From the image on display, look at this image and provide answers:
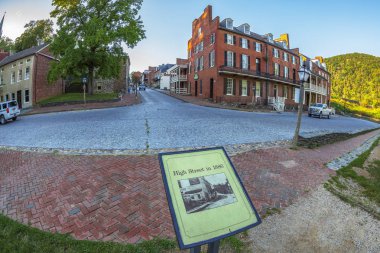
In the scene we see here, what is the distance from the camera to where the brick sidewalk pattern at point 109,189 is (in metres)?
3.72

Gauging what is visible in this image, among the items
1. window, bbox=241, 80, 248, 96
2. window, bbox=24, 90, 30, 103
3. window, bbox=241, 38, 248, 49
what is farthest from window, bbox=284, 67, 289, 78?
window, bbox=24, 90, 30, 103

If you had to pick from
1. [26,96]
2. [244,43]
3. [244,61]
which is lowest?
[26,96]

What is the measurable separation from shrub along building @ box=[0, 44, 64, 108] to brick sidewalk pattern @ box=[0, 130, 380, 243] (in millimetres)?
26380

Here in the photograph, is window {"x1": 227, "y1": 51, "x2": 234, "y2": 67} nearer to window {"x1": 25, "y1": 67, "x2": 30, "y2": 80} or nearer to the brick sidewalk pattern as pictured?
the brick sidewalk pattern

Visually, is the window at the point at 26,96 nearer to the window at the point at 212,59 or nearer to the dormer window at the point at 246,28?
the window at the point at 212,59

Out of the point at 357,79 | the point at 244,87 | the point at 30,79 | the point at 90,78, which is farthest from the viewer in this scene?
the point at 357,79

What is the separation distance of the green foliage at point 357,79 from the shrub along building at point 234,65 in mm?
67572

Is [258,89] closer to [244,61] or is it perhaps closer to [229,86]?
[244,61]

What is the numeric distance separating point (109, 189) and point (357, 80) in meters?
122

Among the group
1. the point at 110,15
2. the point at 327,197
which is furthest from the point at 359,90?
the point at 327,197

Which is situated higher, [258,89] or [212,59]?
[212,59]

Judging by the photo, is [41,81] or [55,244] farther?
[41,81]

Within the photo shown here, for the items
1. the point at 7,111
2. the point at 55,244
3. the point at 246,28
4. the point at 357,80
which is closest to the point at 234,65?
the point at 246,28

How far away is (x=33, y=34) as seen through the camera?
45281mm
